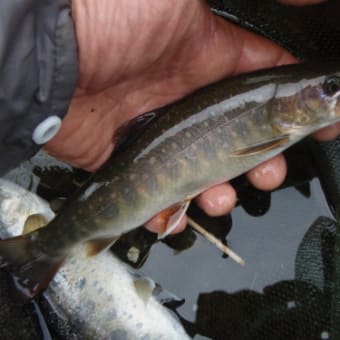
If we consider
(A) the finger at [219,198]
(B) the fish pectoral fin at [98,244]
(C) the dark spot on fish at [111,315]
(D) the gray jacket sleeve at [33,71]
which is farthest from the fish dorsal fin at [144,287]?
(D) the gray jacket sleeve at [33,71]

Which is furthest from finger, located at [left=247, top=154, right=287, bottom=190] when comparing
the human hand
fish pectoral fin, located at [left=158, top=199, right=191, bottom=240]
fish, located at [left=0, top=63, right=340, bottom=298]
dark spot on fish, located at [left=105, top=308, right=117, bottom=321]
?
dark spot on fish, located at [left=105, top=308, right=117, bottom=321]

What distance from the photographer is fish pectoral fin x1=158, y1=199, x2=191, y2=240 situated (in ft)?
6.34

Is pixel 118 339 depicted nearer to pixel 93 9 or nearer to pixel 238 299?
pixel 238 299

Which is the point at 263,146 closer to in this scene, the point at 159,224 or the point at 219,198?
the point at 219,198

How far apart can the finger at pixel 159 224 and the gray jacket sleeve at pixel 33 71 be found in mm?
496

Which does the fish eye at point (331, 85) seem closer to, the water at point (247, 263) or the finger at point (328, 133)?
the finger at point (328, 133)

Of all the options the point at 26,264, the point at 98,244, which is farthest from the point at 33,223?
the point at 98,244

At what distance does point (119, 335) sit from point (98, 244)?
349mm

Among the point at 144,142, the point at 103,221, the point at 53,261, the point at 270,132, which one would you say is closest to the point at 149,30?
the point at 144,142

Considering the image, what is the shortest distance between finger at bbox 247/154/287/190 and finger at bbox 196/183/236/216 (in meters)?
0.09

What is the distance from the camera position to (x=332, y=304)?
2.05 meters

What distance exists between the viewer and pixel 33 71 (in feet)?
5.02

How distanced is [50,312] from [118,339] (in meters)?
0.30

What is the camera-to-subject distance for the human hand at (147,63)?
1.72m
